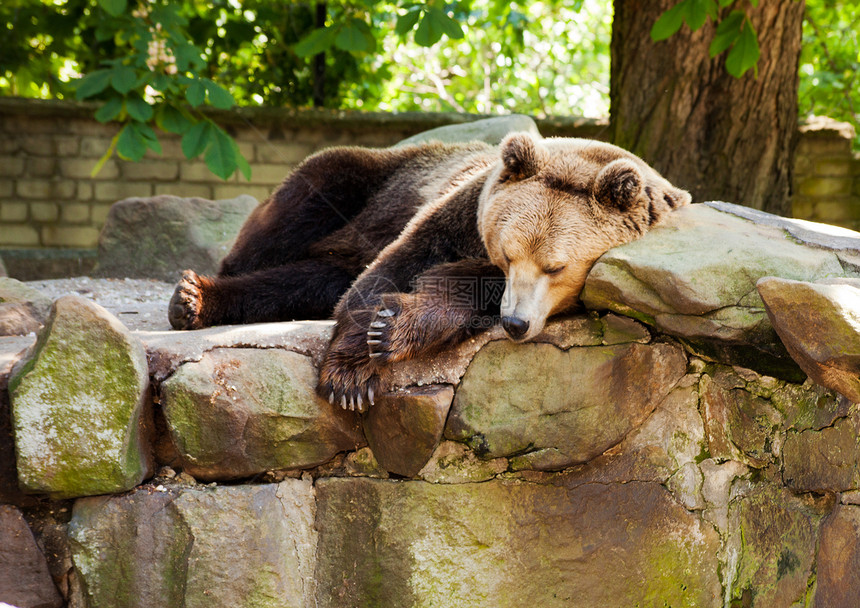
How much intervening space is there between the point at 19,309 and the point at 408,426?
1.87m

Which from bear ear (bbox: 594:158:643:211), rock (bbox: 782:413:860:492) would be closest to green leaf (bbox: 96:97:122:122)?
bear ear (bbox: 594:158:643:211)

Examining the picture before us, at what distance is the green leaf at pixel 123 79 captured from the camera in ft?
14.8

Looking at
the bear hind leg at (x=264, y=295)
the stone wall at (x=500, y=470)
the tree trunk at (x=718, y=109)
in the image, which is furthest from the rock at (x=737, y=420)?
the tree trunk at (x=718, y=109)

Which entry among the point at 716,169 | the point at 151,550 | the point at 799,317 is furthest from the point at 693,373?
the point at 716,169

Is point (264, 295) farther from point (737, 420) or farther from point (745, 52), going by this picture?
point (745, 52)

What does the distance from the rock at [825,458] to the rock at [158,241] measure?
4.55 metres

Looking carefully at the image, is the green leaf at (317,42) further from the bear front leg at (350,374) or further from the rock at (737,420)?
the rock at (737,420)

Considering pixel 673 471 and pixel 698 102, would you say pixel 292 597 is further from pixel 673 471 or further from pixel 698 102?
pixel 698 102

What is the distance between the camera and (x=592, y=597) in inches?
105

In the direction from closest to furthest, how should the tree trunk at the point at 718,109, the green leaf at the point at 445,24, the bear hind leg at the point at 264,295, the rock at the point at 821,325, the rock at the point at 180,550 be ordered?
1. the rock at the point at 821,325
2. the rock at the point at 180,550
3. the bear hind leg at the point at 264,295
4. the green leaf at the point at 445,24
5. the tree trunk at the point at 718,109

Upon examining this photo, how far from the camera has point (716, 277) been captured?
95.9 inches

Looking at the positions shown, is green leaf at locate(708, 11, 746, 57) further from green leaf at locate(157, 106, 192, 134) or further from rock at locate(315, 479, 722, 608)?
green leaf at locate(157, 106, 192, 134)

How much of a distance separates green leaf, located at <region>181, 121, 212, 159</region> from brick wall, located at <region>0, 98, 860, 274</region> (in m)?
3.67

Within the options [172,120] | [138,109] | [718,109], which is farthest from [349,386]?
[718,109]
